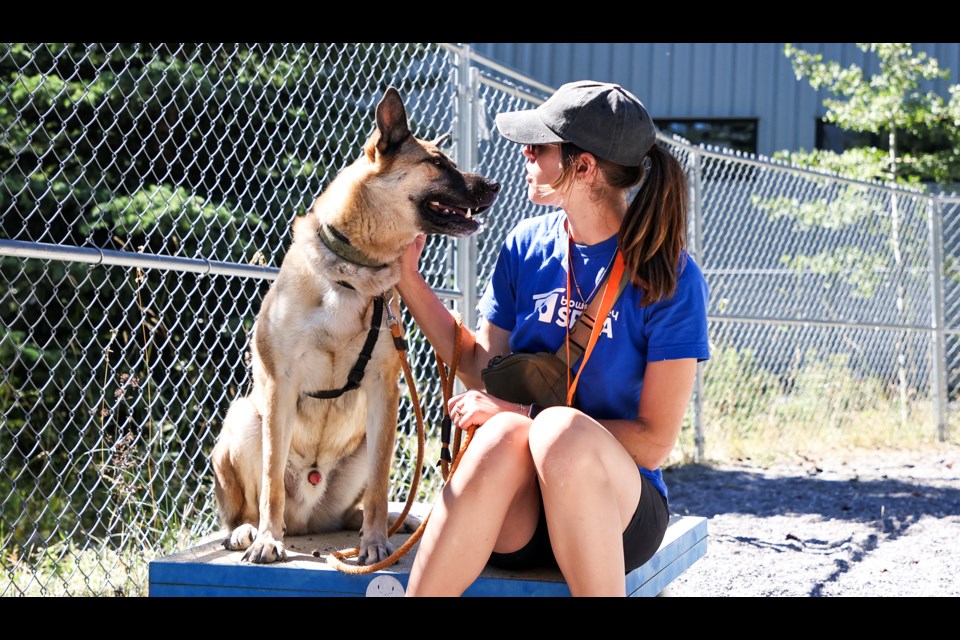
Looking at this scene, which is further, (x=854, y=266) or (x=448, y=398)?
(x=854, y=266)

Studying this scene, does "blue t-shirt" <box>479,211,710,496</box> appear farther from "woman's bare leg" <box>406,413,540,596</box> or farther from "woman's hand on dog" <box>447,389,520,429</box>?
"woman's bare leg" <box>406,413,540,596</box>

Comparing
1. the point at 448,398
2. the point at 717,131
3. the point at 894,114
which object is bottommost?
the point at 448,398

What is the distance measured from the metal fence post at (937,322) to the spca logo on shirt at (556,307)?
24.4ft

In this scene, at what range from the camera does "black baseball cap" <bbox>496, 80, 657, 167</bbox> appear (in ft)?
8.73

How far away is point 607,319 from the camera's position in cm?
271

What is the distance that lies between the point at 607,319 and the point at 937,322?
25.6 feet

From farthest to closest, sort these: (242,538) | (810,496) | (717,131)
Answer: (717,131) → (810,496) → (242,538)

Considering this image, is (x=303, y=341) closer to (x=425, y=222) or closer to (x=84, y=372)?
(x=425, y=222)

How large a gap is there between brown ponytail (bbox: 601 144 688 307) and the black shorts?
0.53m

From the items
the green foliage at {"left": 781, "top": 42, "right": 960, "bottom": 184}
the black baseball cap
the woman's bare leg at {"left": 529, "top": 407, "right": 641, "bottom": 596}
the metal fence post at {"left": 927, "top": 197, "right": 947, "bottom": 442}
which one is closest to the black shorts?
the woman's bare leg at {"left": 529, "top": 407, "right": 641, "bottom": 596}

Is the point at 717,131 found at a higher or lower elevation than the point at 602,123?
higher

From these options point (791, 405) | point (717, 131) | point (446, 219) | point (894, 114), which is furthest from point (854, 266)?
point (446, 219)

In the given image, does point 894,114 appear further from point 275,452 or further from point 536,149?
point 275,452

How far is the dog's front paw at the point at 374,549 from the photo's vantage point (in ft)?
9.39
